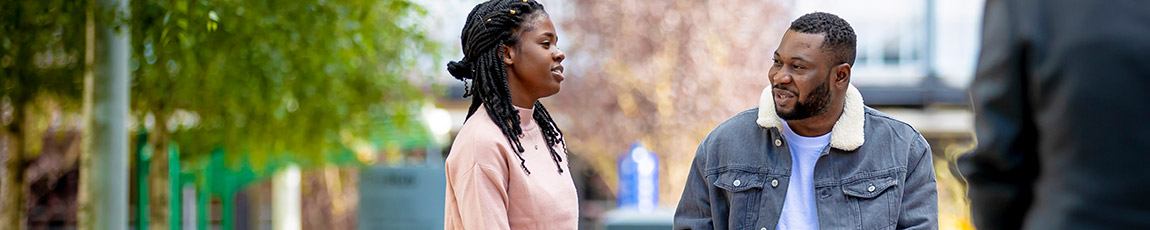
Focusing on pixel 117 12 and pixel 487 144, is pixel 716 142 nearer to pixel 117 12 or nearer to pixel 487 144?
pixel 487 144

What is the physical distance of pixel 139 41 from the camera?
7.21 metres

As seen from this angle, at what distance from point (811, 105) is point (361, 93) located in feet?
28.3

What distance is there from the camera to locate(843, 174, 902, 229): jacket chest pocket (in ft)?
11.5

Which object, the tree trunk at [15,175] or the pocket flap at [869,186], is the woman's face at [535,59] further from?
the tree trunk at [15,175]

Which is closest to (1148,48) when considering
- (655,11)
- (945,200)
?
(655,11)

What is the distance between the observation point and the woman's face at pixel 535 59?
3555mm

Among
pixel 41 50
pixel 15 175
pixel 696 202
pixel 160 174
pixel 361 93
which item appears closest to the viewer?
pixel 696 202

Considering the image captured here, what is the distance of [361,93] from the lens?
11.7 m

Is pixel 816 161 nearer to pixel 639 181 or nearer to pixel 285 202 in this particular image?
pixel 639 181

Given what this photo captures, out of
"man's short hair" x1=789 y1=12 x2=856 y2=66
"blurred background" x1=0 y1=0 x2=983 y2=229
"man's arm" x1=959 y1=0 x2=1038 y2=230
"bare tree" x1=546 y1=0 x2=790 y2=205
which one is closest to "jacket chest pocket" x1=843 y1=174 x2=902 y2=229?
"man's short hair" x1=789 y1=12 x2=856 y2=66

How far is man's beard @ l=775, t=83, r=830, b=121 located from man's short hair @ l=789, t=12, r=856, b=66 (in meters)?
0.10

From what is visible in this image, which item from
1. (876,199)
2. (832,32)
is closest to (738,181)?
(876,199)

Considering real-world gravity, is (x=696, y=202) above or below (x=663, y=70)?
below

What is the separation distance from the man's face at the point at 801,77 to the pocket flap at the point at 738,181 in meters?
0.21
